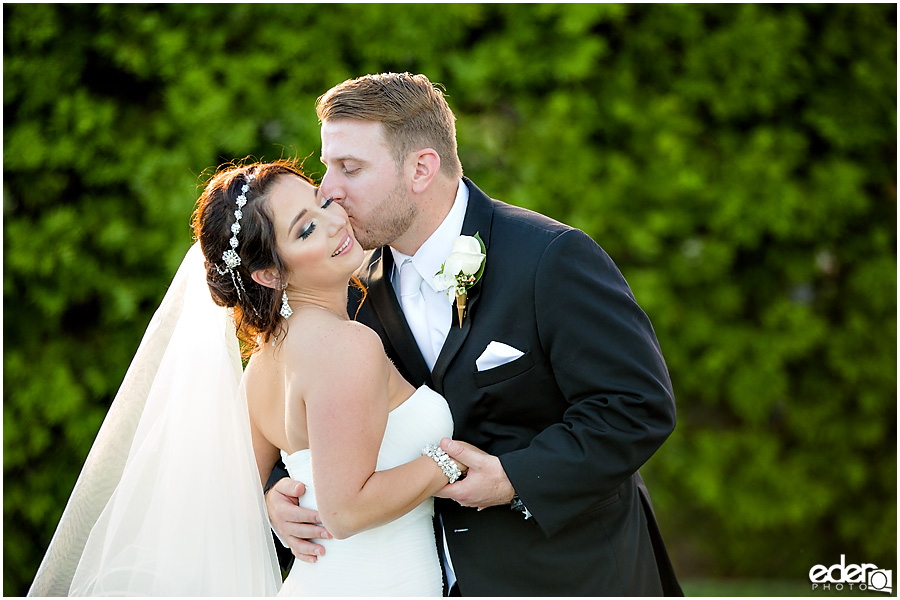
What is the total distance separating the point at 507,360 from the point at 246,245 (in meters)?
0.88

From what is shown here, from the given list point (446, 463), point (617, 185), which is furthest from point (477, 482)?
point (617, 185)

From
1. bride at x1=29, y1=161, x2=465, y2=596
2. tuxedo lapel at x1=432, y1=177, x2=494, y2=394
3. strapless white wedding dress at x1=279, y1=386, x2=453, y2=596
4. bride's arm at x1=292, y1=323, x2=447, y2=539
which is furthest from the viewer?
tuxedo lapel at x1=432, y1=177, x2=494, y2=394

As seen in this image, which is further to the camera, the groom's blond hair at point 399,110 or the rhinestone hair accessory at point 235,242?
the groom's blond hair at point 399,110

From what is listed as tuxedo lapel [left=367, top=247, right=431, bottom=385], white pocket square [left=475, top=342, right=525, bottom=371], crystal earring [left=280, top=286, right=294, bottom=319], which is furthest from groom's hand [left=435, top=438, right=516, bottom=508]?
crystal earring [left=280, top=286, right=294, bottom=319]

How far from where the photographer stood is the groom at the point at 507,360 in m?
2.56

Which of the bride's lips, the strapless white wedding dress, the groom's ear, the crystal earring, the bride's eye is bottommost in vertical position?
the strapless white wedding dress

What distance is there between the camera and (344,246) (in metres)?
2.63

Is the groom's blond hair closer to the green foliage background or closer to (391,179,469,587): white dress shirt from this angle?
(391,179,469,587): white dress shirt

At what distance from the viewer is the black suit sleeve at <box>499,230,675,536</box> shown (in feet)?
8.33

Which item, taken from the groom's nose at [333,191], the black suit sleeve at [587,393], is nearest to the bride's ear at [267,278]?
the groom's nose at [333,191]

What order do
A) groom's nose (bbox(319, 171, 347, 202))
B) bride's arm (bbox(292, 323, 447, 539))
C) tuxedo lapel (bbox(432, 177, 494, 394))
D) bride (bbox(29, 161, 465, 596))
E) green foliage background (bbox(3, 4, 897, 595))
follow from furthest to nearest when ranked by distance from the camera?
green foliage background (bbox(3, 4, 897, 595)) < groom's nose (bbox(319, 171, 347, 202)) < tuxedo lapel (bbox(432, 177, 494, 394)) < bride (bbox(29, 161, 465, 596)) < bride's arm (bbox(292, 323, 447, 539))

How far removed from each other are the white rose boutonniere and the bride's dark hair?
0.52 m

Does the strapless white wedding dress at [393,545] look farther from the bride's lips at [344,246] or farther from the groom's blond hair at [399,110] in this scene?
the groom's blond hair at [399,110]

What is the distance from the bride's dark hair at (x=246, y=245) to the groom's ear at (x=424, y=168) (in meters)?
0.43
